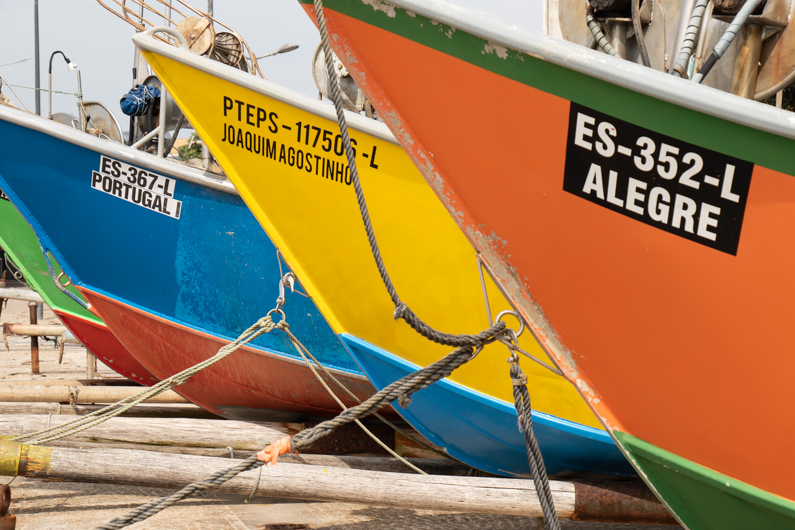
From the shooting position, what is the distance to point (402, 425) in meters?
4.98

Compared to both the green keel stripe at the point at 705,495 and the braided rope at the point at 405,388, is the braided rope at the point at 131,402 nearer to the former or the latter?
the braided rope at the point at 405,388

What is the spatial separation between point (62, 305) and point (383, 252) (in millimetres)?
4741

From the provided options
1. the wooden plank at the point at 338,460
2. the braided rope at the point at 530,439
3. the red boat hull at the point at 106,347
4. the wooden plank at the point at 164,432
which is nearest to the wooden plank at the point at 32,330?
the red boat hull at the point at 106,347

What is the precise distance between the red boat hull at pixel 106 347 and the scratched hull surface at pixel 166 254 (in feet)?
4.73

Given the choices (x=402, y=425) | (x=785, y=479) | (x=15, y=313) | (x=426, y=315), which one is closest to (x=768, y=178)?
(x=785, y=479)

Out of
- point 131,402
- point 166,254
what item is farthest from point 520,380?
point 166,254

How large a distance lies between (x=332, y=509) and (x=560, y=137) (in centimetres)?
286

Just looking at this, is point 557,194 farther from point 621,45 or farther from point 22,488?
point 22,488

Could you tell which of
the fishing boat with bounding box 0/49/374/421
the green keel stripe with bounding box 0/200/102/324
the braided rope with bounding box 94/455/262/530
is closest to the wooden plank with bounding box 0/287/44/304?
the green keel stripe with bounding box 0/200/102/324

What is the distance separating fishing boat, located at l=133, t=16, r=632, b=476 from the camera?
131 inches

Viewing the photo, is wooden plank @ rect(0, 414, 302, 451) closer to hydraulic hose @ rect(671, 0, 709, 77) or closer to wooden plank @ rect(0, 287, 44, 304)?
hydraulic hose @ rect(671, 0, 709, 77)

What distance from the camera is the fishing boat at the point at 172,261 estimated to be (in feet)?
14.8

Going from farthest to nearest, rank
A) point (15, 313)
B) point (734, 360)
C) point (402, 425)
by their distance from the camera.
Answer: point (15, 313) → point (402, 425) → point (734, 360)

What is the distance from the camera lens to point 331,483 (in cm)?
302
